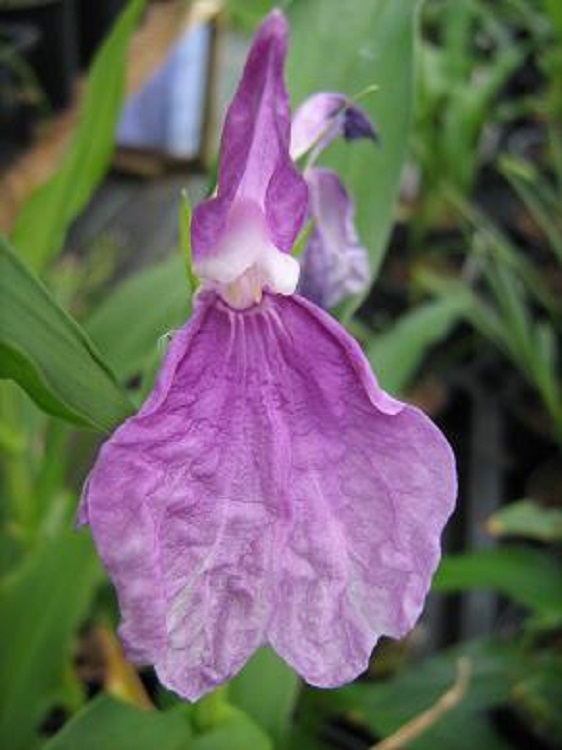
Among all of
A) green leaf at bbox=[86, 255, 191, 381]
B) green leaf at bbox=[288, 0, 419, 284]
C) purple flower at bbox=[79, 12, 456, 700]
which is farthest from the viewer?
green leaf at bbox=[86, 255, 191, 381]

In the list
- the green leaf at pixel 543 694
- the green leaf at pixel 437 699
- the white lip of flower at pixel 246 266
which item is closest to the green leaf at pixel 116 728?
the white lip of flower at pixel 246 266

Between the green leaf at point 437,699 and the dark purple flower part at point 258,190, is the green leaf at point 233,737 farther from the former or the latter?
the green leaf at point 437,699

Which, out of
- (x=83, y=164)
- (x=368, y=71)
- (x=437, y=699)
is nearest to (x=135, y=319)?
(x=83, y=164)

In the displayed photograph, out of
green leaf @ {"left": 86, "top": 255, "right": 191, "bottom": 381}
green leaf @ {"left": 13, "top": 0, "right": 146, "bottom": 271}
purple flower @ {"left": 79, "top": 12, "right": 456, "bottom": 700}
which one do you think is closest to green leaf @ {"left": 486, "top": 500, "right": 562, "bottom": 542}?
green leaf @ {"left": 86, "top": 255, "right": 191, "bottom": 381}

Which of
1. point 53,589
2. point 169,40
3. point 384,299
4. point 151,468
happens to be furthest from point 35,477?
point 384,299

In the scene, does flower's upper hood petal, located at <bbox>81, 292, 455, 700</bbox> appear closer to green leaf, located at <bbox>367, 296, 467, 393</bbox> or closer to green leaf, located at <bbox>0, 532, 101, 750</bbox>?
green leaf, located at <bbox>0, 532, 101, 750</bbox>
